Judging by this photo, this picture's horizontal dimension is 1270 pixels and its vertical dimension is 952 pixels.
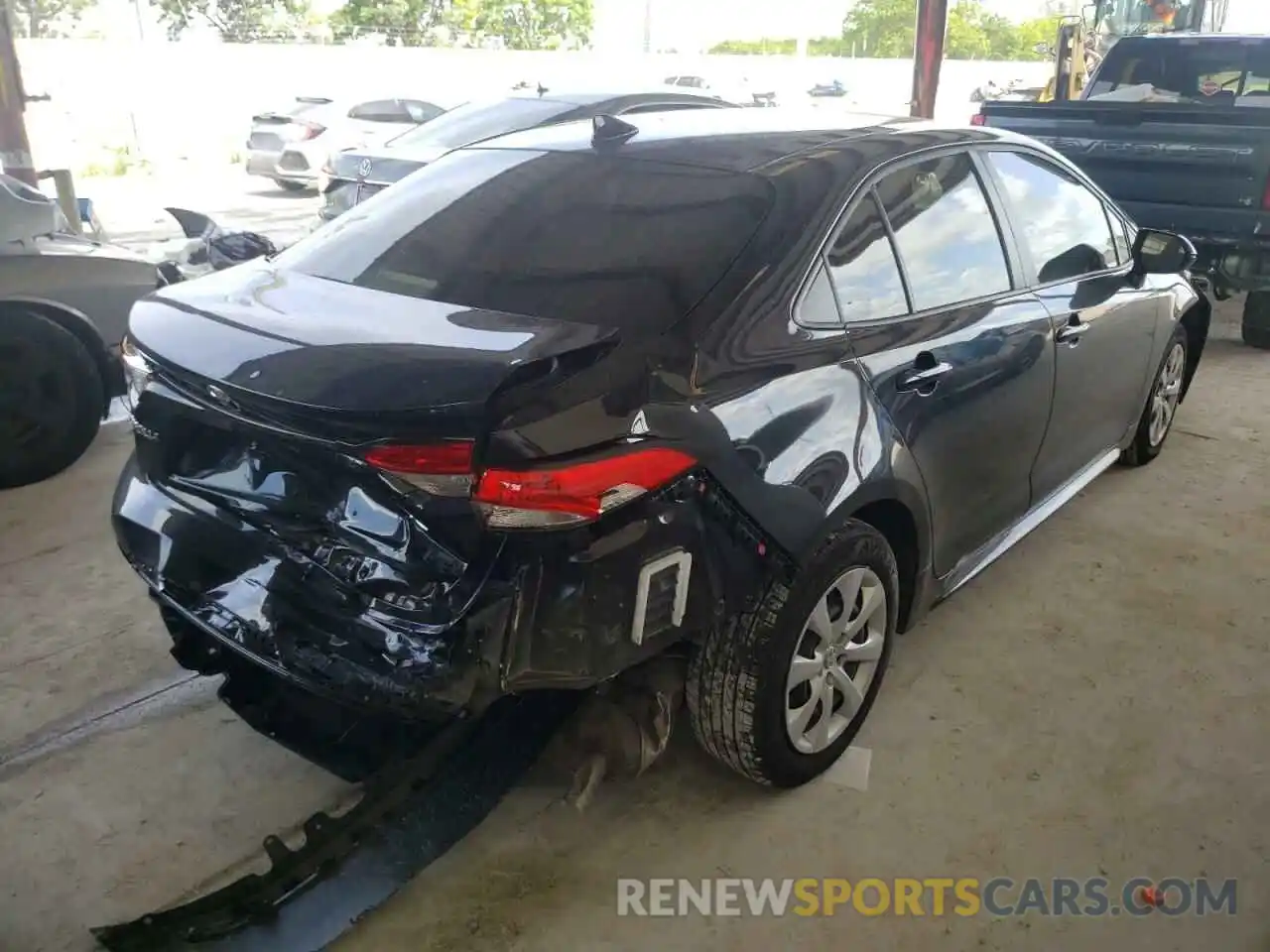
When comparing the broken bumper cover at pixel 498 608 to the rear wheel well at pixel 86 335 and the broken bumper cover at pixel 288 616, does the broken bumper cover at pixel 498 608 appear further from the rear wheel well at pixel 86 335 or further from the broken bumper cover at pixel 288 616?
the rear wheel well at pixel 86 335

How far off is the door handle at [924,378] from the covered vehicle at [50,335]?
352 centimetres

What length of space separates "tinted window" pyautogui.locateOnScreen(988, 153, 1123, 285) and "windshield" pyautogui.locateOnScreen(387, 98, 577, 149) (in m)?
3.97

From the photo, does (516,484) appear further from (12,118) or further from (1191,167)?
(12,118)

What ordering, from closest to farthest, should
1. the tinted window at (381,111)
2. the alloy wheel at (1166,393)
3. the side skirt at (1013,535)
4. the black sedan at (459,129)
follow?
the side skirt at (1013,535), the alloy wheel at (1166,393), the black sedan at (459,129), the tinted window at (381,111)

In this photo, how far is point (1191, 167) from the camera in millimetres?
6094

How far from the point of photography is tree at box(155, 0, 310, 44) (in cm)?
2625

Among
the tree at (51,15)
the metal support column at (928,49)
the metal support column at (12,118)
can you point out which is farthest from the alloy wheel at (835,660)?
the tree at (51,15)

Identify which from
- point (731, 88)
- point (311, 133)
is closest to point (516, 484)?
point (311, 133)

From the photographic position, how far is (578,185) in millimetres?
2584

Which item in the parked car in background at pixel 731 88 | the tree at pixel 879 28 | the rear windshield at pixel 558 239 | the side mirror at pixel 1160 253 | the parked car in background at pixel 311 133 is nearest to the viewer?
the rear windshield at pixel 558 239

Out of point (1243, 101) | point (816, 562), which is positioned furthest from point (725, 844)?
point (1243, 101)

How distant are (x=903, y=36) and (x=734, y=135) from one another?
40964mm

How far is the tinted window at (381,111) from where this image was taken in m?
14.9

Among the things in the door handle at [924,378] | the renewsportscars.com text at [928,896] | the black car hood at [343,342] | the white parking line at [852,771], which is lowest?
the renewsportscars.com text at [928,896]
